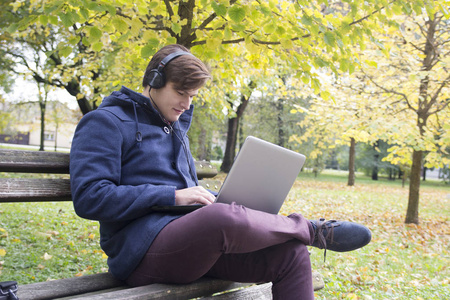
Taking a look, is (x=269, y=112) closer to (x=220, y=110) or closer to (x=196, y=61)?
(x=220, y=110)

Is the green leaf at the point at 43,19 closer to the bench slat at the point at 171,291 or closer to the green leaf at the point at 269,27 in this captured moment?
the green leaf at the point at 269,27

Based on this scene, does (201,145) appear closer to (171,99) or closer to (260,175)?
(171,99)

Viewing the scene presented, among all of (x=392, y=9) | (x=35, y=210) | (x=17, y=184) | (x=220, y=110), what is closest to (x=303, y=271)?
(x=17, y=184)

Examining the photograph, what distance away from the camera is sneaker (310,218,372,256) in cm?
200

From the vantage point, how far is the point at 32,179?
217 centimetres

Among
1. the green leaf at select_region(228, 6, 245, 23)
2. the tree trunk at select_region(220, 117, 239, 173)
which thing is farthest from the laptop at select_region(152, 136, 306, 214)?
the tree trunk at select_region(220, 117, 239, 173)

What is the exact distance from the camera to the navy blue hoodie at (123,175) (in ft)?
5.95

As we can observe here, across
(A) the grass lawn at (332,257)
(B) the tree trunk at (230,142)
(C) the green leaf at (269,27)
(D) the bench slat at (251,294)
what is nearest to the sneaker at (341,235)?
(D) the bench slat at (251,294)

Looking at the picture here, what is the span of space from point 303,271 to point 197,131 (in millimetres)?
15461

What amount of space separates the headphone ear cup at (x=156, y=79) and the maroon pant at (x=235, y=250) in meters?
0.72

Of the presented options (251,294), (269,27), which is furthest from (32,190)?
(269,27)

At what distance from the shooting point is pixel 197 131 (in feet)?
56.4

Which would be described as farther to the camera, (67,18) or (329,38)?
(329,38)

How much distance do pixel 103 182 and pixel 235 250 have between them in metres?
0.65
